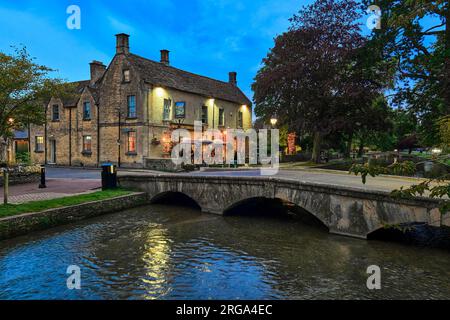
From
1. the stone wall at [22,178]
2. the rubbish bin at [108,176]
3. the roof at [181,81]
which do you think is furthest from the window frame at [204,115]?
the stone wall at [22,178]

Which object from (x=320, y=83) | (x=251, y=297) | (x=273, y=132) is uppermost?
(x=320, y=83)

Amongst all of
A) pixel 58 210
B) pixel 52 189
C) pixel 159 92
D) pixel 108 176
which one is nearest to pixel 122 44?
pixel 159 92

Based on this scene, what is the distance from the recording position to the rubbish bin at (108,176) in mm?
17453

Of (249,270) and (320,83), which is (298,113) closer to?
(320,83)

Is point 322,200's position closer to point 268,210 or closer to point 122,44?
point 268,210

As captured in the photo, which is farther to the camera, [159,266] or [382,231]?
[382,231]

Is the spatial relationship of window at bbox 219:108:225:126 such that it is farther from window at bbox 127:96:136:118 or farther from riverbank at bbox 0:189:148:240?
riverbank at bbox 0:189:148:240

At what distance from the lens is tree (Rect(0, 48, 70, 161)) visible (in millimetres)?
16562

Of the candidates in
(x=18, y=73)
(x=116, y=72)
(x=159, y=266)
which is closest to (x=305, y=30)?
(x=116, y=72)

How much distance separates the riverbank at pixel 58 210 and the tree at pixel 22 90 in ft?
23.3

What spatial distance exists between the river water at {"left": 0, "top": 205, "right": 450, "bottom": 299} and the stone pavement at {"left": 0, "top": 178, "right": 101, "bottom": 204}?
2.81 metres

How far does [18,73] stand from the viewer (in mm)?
16578
